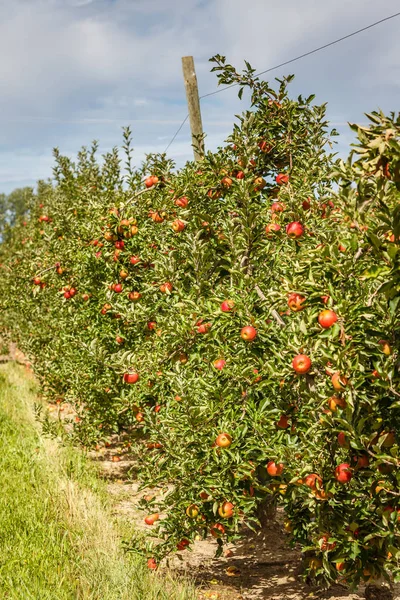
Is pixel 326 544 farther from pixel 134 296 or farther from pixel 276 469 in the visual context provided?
pixel 134 296

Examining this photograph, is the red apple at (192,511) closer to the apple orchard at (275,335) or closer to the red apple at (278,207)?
the apple orchard at (275,335)

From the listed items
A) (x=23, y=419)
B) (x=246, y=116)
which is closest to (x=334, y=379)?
(x=246, y=116)

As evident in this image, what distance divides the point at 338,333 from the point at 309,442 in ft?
2.54

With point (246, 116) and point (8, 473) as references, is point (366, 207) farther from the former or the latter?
point (8, 473)

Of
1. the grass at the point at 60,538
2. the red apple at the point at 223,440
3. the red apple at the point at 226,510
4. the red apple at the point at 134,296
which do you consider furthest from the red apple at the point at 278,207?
the grass at the point at 60,538

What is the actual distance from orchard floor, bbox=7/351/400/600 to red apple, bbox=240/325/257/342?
1.98 meters

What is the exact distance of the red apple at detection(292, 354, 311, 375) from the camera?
2865 millimetres

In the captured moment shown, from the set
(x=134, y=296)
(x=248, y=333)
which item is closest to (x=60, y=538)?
(x=134, y=296)

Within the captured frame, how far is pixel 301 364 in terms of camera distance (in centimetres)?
287

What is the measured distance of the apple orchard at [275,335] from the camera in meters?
2.53

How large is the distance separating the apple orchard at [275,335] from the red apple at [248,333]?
0.5 inches

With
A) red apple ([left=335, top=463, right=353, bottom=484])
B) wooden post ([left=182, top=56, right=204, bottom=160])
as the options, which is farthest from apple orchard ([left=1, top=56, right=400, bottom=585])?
wooden post ([left=182, top=56, right=204, bottom=160])

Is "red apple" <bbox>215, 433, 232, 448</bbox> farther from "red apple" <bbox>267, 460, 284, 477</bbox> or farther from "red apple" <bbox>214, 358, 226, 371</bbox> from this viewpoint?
"red apple" <bbox>214, 358, 226, 371</bbox>

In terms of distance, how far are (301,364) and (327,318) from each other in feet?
1.38
